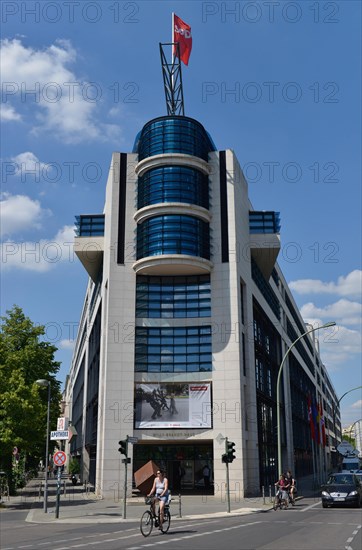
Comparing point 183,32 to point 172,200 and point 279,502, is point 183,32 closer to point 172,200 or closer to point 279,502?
point 172,200

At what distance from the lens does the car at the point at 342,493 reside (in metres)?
26.2

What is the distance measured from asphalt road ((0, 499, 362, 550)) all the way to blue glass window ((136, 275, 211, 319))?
17814mm

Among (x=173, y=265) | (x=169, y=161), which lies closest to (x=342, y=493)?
(x=173, y=265)

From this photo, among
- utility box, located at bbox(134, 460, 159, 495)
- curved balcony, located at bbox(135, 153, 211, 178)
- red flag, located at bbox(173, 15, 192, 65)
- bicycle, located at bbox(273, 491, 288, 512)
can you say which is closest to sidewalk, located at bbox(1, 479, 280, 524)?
bicycle, located at bbox(273, 491, 288, 512)

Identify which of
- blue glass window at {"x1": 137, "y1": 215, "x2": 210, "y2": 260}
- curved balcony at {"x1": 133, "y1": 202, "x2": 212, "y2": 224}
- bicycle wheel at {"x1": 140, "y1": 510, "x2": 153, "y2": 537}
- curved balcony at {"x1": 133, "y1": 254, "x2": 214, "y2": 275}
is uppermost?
curved balcony at {"x1": 133, "y1": 202, "x2": 212, "y2": 224}

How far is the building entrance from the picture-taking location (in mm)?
37406

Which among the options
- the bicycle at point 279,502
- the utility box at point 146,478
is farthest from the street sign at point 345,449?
the utility box at point 146,478

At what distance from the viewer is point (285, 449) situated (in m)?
57.6

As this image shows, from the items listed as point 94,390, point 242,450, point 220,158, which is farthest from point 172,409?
point 220,158

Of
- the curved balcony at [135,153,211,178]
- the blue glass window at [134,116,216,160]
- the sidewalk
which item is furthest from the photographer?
the blue glass window at [134,116,216,160]

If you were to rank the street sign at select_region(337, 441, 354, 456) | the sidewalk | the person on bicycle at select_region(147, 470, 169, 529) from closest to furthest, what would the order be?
the person on bicycle at select_region(147, 470, 169, 529)
the sidewalk
the street sign at select_region(337, 441, 354, 456)

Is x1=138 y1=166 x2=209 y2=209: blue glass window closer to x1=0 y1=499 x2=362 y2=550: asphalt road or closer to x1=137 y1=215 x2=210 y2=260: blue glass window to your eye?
x1=137 y1=215 x2=210 y2=260: blue glass window

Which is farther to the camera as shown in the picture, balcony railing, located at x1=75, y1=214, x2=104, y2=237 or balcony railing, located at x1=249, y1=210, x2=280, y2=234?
balcony railing, located at x1=249, y1=210, x2=280, y2=234

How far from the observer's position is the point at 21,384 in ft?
104
